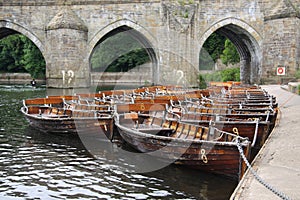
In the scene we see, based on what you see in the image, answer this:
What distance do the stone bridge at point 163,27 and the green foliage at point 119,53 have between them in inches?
747

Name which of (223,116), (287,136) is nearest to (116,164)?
(223,116)

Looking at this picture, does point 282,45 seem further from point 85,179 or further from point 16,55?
point 16,55

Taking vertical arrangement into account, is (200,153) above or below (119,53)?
below

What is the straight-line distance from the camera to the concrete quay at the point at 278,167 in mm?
4887

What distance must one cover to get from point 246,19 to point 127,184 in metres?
21.6

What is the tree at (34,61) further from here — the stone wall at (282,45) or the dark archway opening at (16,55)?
the stone wall at (282,45)

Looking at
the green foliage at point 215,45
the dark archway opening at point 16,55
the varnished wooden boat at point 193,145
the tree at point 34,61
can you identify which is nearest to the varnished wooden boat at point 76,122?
the varnished wooden boat at point 193,145

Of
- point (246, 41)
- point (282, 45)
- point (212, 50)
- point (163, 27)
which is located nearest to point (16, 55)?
point (212, 50)

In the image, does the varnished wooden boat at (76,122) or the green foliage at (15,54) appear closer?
the varnished wooden boat at (76,122)

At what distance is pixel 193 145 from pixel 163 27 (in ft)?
63.5

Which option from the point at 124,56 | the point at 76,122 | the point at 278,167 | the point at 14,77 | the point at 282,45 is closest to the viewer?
the point at 278,167

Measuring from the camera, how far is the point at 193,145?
24.3 ft

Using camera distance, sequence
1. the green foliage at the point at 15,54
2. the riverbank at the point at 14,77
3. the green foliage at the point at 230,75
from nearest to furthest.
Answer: the green foliage at the point at 230,75 → the green foliage at the point at 15,54 → the riverbank at the point at 14,77

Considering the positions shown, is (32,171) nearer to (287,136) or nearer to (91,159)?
(91,159)
